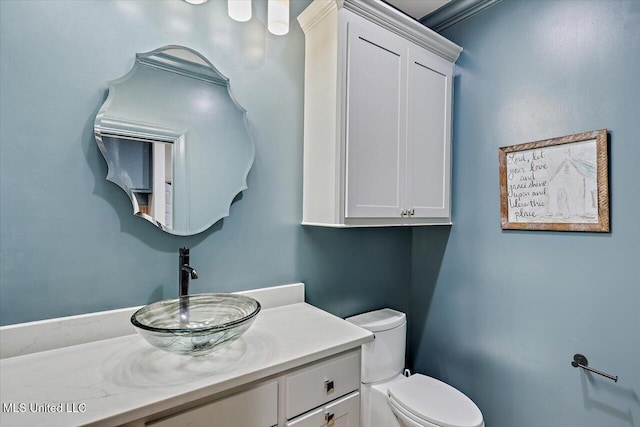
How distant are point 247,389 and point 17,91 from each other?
3.83 ft

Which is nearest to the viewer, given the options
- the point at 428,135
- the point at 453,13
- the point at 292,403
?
the point at 292,403

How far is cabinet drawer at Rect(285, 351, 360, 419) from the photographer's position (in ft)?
3.27

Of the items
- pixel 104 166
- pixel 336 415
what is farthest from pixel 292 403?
pixel 104 166

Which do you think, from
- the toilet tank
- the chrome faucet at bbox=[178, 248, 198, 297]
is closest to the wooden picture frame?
the toilet tank

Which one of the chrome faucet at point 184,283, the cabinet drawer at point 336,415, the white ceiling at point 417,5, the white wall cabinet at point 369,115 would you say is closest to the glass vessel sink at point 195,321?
the chrome faucet at point 184,283

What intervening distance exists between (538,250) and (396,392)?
3.23 ft

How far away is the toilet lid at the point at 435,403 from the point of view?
4.41ft

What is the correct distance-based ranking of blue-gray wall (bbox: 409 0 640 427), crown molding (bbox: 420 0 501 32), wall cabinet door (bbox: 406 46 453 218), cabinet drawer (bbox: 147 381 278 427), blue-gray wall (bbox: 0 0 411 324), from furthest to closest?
crown molding (bbox: 420 0 501 32)
wall cabinet door (bbox: 406 46 453 218)
blue-gray wall (bbox: 409 0 640 427)
blue-gray wall (bbox: 0 0 411 324)
cabinet drawer (bbox: 147 381 278 427)

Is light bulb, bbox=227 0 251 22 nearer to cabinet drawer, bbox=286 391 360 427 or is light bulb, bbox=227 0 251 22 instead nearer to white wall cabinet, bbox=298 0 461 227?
white wall cabinet, bbox=298 0 461 227

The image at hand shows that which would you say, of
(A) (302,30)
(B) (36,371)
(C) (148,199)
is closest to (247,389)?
(B) (36,371)

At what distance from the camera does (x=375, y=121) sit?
4.77ft

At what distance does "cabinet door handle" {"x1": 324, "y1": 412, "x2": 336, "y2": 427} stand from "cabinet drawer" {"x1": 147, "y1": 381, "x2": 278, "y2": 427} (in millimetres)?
205
